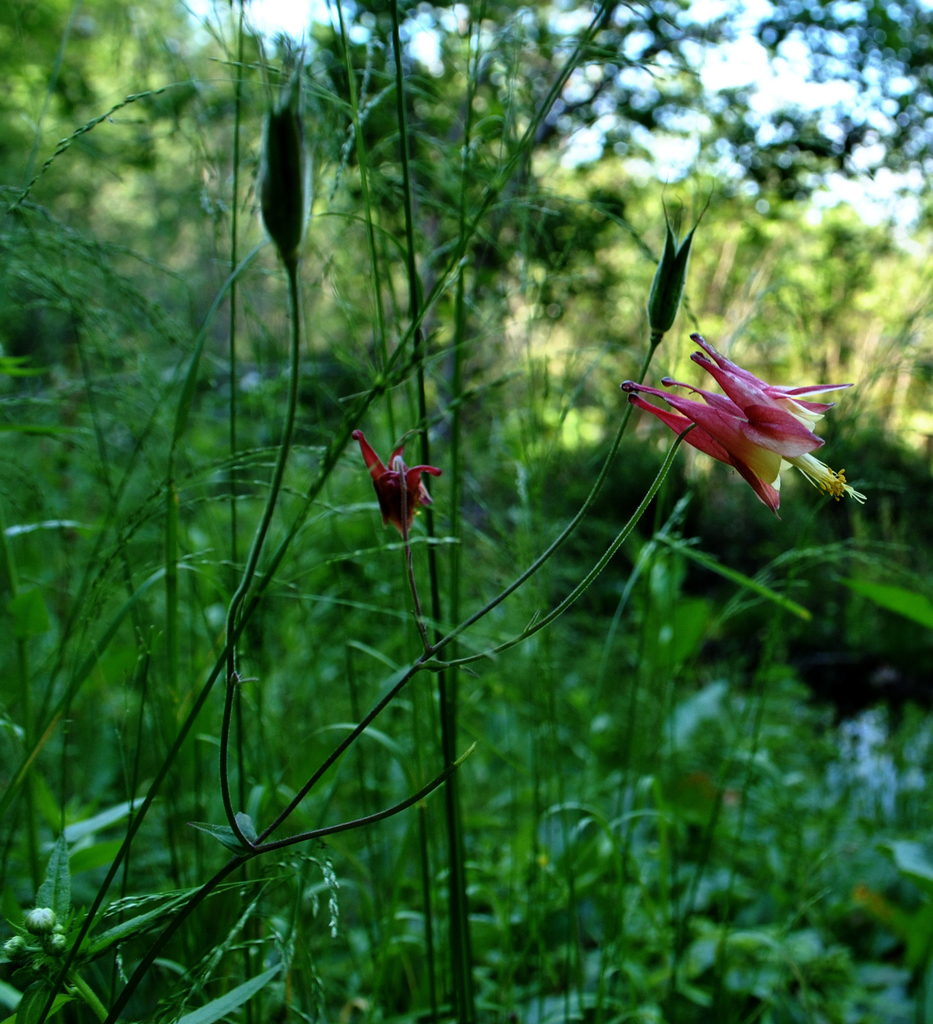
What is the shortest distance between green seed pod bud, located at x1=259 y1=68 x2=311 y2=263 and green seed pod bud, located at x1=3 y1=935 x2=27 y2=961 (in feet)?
1.09

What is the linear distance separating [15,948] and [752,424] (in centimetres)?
43

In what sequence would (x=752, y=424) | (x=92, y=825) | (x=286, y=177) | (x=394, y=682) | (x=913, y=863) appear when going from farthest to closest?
(x=913, y=863), (x=92, y=825), (x=394, y=682), (x=752, y=424), (x=286, y=177)

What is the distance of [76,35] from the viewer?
5.06 meters

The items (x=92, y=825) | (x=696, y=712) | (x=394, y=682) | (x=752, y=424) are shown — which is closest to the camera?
(x=752, y=424)

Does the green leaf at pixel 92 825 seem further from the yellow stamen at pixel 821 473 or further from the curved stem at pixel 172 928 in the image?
the yellow stamen at pixel 821 473

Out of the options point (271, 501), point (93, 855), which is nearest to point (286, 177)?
point (271, 501)

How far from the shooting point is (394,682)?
52cm

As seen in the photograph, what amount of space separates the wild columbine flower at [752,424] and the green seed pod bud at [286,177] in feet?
0.58

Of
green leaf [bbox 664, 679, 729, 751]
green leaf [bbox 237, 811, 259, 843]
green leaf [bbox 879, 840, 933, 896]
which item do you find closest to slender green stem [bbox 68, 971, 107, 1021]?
green leaf [bbox 237, 811, 259, 843]

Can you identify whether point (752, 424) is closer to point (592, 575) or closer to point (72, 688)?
point (592, 575)

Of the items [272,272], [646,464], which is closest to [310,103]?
[272,272]

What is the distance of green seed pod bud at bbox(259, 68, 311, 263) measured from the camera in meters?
0.30

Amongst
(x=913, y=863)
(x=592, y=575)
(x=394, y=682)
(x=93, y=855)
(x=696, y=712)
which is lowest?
(x=696, y=712)

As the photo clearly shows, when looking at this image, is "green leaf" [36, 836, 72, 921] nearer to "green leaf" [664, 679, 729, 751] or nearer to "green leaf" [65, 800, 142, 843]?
"green leaf" [65, 800, 142, 843]
